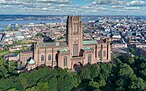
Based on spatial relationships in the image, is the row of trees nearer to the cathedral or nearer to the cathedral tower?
the cathedral

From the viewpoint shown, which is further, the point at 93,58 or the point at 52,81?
the point at 93,58

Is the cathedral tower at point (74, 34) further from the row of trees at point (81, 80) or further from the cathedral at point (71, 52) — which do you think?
the row of trees at point (81, 80)

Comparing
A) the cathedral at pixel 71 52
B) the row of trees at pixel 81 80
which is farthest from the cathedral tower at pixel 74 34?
the row of trees at pixel 81 80

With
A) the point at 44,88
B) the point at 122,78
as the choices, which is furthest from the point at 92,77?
the point at 44,88

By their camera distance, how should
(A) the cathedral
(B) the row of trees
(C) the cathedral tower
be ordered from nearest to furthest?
(B) the row of trees < (A) the cathedral < (C) the cathedral tower

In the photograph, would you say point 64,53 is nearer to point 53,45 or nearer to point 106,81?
point 53,45

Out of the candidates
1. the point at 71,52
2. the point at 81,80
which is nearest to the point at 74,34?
the point at 71,52

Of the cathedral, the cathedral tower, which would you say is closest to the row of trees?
the cathedral

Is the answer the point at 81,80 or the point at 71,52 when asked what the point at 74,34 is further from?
the point at 81,80
